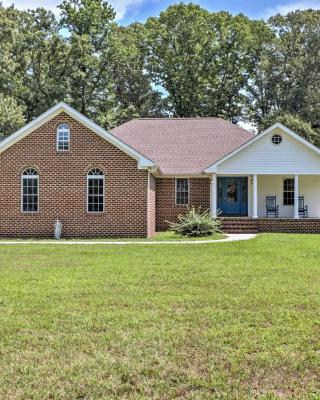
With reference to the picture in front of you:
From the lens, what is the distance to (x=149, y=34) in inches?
1804

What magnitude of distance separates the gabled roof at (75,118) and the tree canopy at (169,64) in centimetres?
1799

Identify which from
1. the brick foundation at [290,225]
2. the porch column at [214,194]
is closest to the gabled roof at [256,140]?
the porch column at [214,194]

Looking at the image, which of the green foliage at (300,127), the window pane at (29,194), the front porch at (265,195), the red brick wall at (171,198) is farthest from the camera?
the green foliage at (300,127)

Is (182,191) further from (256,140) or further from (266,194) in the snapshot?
(266,194)

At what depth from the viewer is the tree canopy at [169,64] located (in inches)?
1535

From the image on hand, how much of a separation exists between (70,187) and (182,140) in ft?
30.3

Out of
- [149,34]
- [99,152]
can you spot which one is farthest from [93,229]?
[149,34]

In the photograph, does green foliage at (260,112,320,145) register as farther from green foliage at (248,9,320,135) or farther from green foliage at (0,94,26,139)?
green foliage at (0,94,26,139)

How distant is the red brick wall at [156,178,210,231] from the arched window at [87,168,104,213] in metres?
4.83

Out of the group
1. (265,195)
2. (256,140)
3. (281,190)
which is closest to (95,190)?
(256,140)

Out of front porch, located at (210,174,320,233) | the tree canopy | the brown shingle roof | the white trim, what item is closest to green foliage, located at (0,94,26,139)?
the tree canopy

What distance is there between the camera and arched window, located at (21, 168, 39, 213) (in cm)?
2069

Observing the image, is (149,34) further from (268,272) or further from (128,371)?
(128,371)

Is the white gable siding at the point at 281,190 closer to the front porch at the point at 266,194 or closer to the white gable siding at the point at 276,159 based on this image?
the front porch at the point at 266,194
